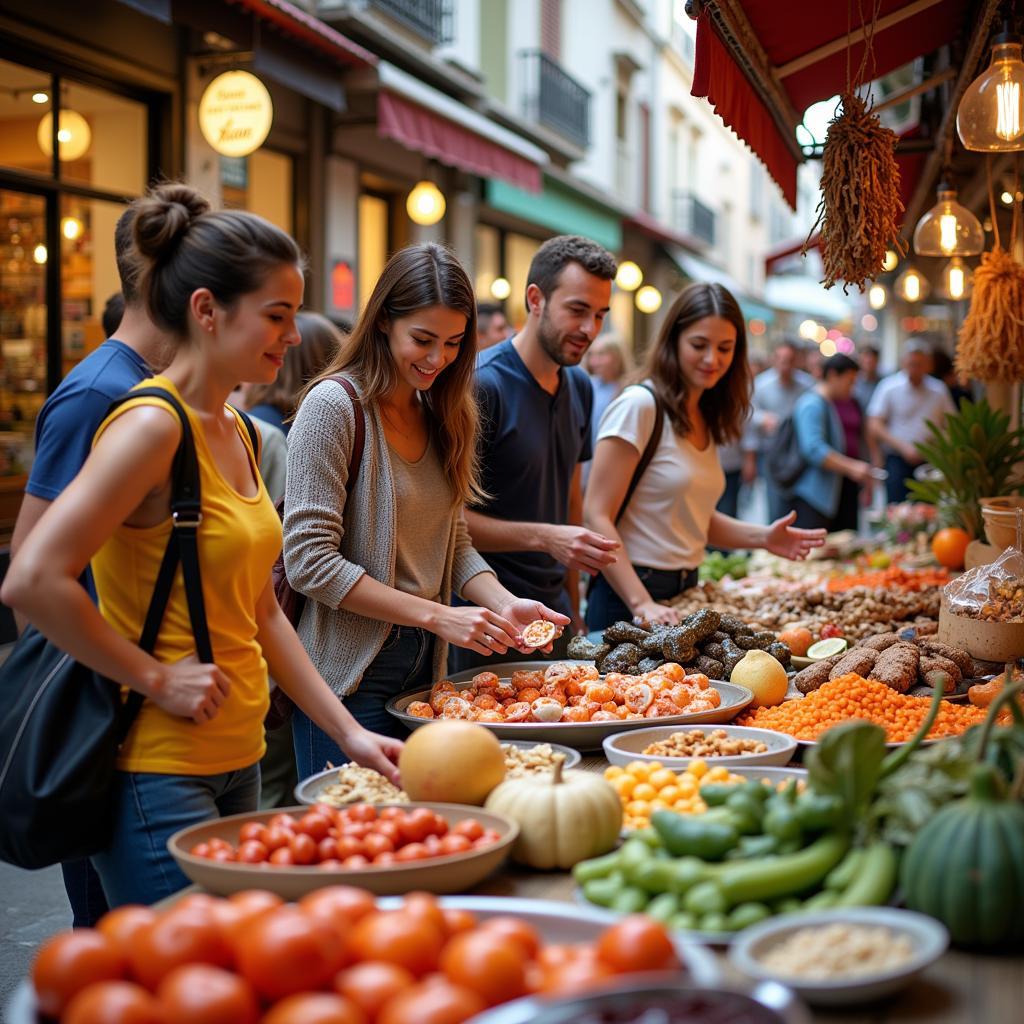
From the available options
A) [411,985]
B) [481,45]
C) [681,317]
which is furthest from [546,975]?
[481,45]

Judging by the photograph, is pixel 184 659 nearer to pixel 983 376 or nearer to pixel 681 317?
pixel 681 317

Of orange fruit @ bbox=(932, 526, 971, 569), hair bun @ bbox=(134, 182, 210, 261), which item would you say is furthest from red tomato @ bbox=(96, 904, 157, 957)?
orange fruit @ bbox=(932, 526, 971, 569)

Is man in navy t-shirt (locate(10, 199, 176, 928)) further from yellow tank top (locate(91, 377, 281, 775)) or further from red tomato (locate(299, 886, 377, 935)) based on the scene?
red tomato (locate(299, 886, 377, 935))

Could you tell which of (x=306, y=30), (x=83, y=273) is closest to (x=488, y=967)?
(x=83, y=273)

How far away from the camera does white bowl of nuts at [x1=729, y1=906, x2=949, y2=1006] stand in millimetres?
1706

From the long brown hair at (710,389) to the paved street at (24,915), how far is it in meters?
3.08

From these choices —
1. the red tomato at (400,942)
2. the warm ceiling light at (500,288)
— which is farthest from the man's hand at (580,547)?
the warm ceiling light at (500,288)

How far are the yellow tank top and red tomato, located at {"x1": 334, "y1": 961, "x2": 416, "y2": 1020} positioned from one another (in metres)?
0.95

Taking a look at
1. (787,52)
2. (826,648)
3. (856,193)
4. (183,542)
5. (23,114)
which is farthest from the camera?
(23,114)

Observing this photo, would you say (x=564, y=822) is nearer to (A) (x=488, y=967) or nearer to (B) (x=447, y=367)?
(A) (x=488, y=967)

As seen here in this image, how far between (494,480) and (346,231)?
28.7 feet

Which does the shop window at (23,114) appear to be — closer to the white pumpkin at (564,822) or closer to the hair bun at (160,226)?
the hair bun at (160,226)

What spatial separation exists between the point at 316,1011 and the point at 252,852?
0.69m

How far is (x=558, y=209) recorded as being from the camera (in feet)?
57.3
